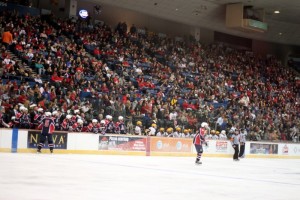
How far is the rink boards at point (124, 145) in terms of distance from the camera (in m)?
21.3

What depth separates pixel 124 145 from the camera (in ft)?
83.0

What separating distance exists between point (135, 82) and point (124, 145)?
6916 millimetres

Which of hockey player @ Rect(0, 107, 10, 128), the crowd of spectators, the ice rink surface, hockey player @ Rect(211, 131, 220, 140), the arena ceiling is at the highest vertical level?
the arena ceiling

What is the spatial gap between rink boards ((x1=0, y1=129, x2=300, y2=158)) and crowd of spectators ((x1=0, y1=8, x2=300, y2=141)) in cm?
53

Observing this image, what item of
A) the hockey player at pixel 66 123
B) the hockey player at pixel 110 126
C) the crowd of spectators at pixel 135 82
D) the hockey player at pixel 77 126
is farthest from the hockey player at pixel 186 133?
the hockey player at pixel 66 123

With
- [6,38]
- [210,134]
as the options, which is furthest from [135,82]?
[6,38]

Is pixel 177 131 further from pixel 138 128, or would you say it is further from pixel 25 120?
pixel 25 120

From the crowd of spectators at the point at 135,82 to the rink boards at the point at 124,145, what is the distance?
1.74 feet

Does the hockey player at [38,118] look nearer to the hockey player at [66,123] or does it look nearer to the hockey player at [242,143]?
the hockey player at [66,123]

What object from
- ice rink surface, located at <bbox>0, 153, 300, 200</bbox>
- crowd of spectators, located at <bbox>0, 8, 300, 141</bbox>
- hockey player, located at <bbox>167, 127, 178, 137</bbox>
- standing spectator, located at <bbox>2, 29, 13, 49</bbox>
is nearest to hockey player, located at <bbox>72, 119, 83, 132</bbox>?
crowd of spectators, located at <bbox>0, 8, 300, 141</bbox>

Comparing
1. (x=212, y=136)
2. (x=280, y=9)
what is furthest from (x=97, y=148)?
(x=280, y=9)

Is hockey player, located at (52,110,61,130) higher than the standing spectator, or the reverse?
the standing spectator

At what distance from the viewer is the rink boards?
21281 mm

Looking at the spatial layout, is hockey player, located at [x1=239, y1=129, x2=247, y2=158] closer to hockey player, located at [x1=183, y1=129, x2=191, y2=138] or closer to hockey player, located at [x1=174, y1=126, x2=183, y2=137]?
hockey player, located at [x1=183, y1=129, x2=191, y2=138]
